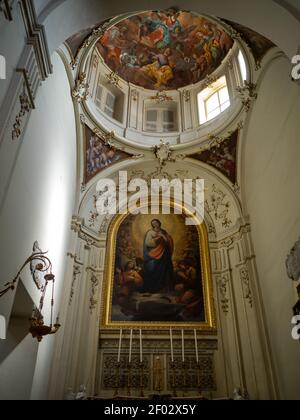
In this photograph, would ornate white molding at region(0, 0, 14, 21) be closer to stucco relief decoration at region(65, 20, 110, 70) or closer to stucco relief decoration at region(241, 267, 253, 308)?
stucco relief decoration at region(65, 20, 110, 70)

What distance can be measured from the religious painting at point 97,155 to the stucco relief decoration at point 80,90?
916 millimetres

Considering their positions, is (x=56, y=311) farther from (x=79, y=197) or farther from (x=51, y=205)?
(x=79, y=197)

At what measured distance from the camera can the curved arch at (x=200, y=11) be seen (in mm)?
5059

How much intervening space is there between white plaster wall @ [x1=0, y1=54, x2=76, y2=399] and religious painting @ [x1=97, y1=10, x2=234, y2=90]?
4.16m

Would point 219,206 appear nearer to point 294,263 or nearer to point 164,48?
point 294,263

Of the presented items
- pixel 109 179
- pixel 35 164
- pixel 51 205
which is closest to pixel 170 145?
pixel 109 179

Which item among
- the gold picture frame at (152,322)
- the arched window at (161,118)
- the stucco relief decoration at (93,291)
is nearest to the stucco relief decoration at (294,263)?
the gold picture frame at (152,322)

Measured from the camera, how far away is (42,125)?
651cm

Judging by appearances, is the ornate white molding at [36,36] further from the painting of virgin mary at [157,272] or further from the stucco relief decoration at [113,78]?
the stucco relief decoration at [113,78]

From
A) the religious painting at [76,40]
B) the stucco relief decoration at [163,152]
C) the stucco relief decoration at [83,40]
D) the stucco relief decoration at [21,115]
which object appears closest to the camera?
the stucco relief decoration at [21,115]

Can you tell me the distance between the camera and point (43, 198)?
6.73 metres

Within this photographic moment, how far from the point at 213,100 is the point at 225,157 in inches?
100
